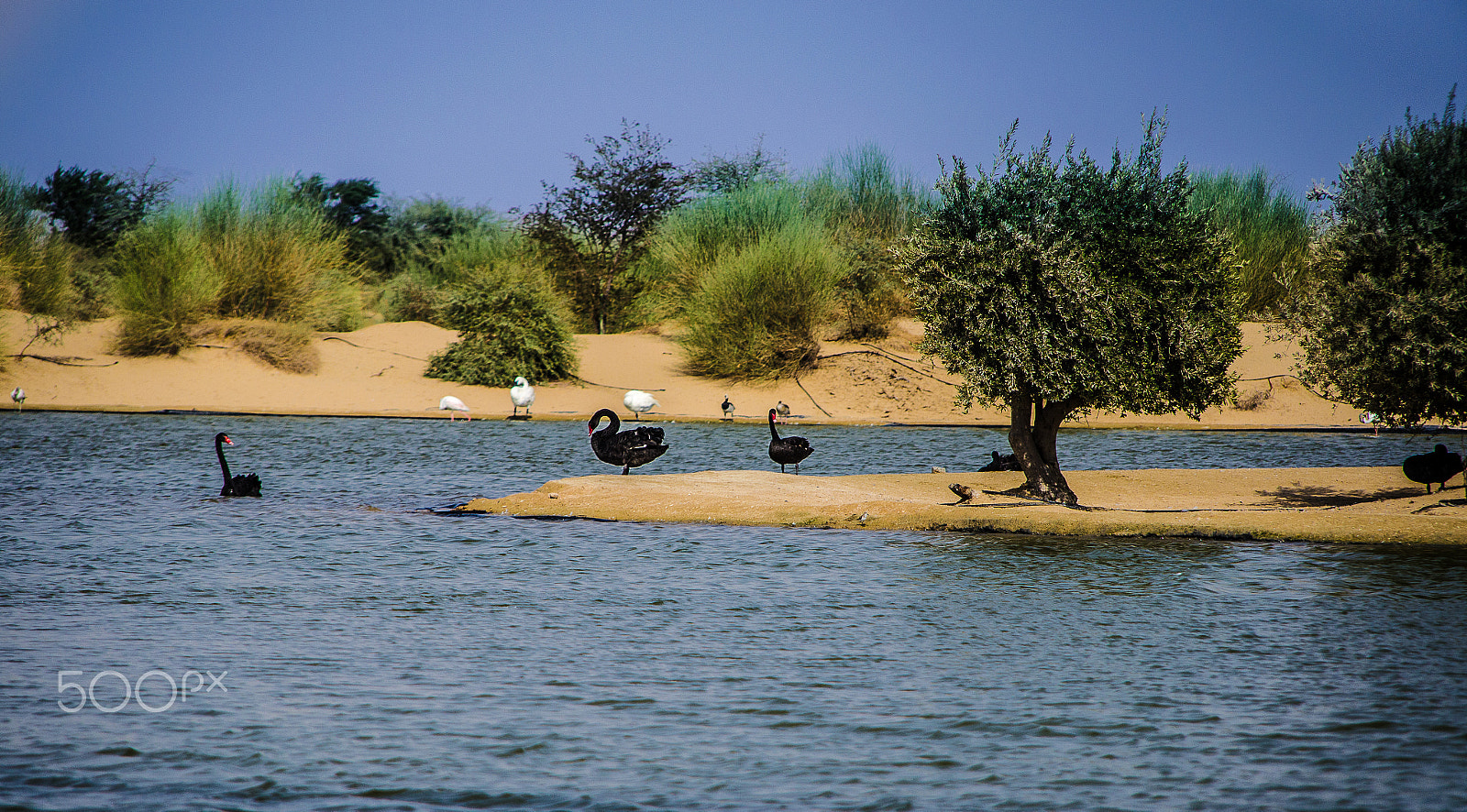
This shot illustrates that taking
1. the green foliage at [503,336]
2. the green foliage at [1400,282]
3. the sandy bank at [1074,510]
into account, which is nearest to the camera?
the sandy bank at [1074,510]

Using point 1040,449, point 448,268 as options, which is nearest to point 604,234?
point 448,268

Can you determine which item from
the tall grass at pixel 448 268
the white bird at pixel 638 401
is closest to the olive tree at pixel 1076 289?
the white bird at pixel 638 401

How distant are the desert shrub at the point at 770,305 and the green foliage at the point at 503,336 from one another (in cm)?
502

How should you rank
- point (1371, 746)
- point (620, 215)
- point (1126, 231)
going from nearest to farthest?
point (1371, 746), point (1126, 231), point (620, 215)

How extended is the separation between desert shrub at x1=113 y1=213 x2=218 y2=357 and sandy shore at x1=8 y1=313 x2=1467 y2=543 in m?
0.80

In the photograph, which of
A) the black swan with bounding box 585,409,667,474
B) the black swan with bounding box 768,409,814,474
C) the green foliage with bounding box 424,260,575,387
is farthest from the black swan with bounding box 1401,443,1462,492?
the green foliage with bounding box 424,260,575,387

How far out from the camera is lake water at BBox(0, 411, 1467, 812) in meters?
5.64

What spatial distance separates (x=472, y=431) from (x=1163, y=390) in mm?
17545

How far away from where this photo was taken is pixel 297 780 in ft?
18.4

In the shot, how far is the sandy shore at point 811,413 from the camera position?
41.2 ft

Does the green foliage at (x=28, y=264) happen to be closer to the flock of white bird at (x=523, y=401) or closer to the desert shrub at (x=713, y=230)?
the flock of white bird at (x=523, y=401)

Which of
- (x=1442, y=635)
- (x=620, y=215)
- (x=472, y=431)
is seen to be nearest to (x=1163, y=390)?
(x=1442, y=635)

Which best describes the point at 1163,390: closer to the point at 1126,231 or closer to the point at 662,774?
the point at 1126,231

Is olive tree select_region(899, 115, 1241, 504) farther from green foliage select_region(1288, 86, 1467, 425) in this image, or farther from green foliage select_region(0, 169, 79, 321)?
green foliage select_region(0, 169, 79, 321)
